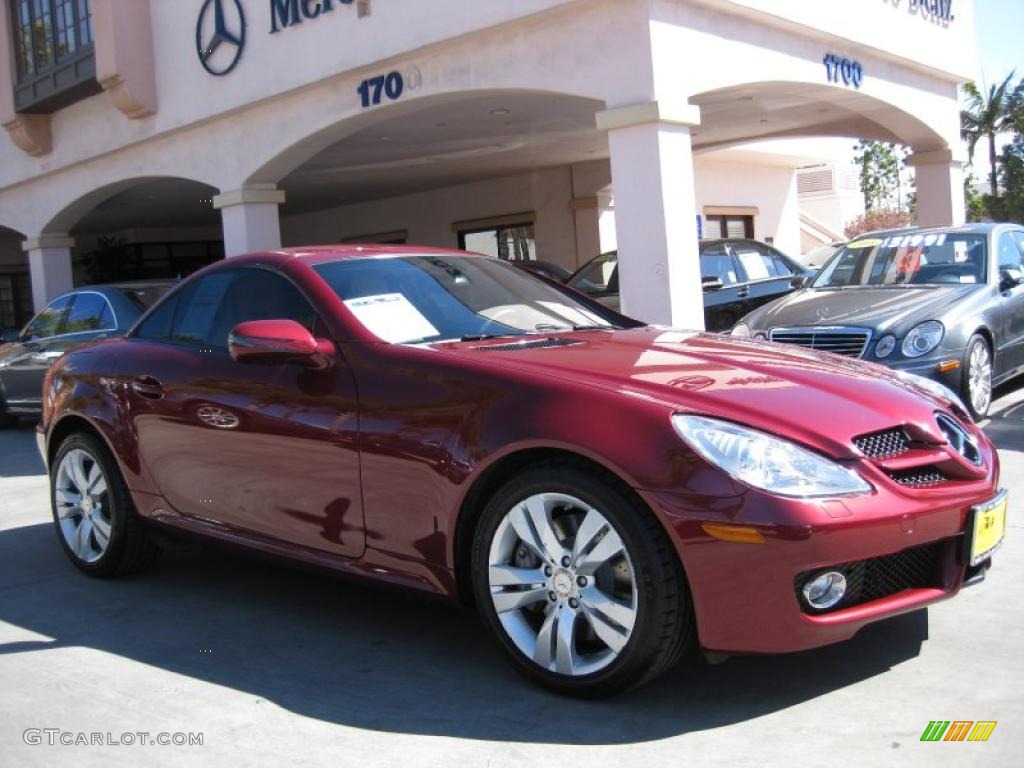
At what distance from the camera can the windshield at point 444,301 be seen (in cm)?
427

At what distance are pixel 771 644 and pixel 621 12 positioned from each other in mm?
7662

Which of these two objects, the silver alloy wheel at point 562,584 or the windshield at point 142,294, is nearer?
the silver alloy wheel at point 562,584

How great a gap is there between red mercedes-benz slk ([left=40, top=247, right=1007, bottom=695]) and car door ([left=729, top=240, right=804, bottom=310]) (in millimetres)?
8766

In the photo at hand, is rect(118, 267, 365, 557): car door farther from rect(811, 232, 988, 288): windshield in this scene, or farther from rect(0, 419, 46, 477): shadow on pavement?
rect(811, 232, 988, 288): windshield

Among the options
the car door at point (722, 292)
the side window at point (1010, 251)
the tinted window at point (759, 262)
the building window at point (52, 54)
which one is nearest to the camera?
the side window at point (1010, 251)

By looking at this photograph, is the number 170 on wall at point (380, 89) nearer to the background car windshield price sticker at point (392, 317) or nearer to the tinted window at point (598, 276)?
the tinted window at point (598, 276)

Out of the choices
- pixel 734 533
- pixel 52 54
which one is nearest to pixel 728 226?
pixel 52 54

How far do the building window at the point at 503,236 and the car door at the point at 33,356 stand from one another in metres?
10.9

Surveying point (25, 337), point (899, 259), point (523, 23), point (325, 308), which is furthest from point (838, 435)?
point (25, 337)

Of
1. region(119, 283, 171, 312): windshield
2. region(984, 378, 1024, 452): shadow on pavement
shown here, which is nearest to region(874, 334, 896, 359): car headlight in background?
region(984, 378, 1024, 452): shadow on pavement

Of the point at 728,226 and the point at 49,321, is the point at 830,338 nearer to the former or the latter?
the point at 49,321

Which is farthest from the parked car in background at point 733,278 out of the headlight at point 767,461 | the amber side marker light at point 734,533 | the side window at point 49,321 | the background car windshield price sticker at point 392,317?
the amber side marker light at point 734,533

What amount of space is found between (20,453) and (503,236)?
505 inches

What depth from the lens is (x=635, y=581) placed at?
3287mm
